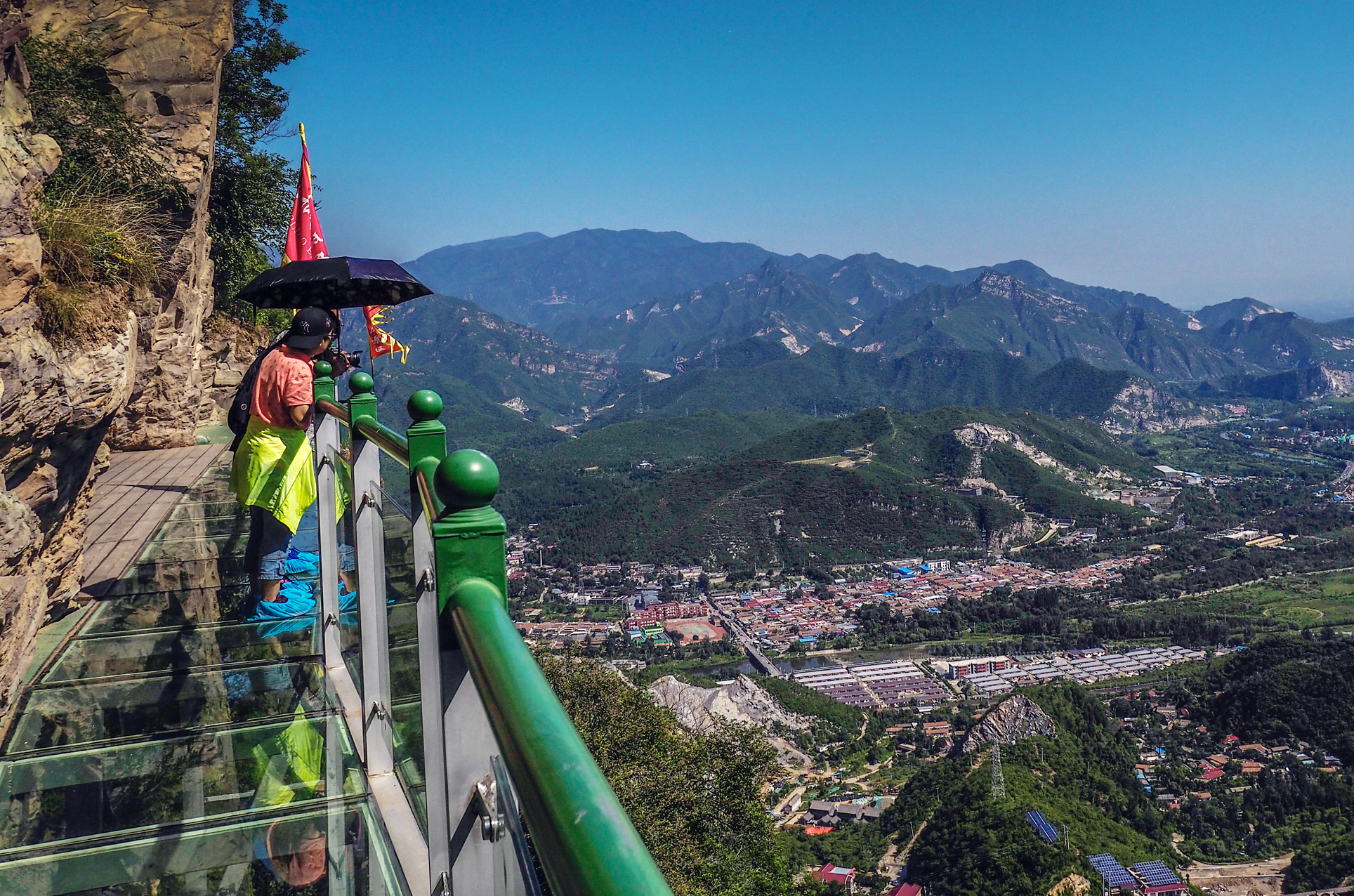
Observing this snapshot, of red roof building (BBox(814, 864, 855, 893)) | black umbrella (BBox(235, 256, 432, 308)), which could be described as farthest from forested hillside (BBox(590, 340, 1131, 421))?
black umbrella (BBox(235, 256, 432, 308))

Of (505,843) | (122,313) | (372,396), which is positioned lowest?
(505,843)

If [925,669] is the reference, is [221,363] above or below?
above

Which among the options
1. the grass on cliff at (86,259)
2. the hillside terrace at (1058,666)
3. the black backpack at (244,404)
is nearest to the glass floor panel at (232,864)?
the black backpack at (244,404)

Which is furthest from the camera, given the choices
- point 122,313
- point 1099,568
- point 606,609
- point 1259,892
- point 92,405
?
point 1099,568

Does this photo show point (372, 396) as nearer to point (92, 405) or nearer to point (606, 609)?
point (92, 405)

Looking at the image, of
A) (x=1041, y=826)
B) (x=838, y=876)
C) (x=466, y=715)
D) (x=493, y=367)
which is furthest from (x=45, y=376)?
(x=493, y=367)

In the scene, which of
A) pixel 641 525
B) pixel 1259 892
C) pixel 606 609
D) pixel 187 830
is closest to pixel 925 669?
pixel 606 609

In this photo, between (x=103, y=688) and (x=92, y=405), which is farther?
(x=92, y=405)
